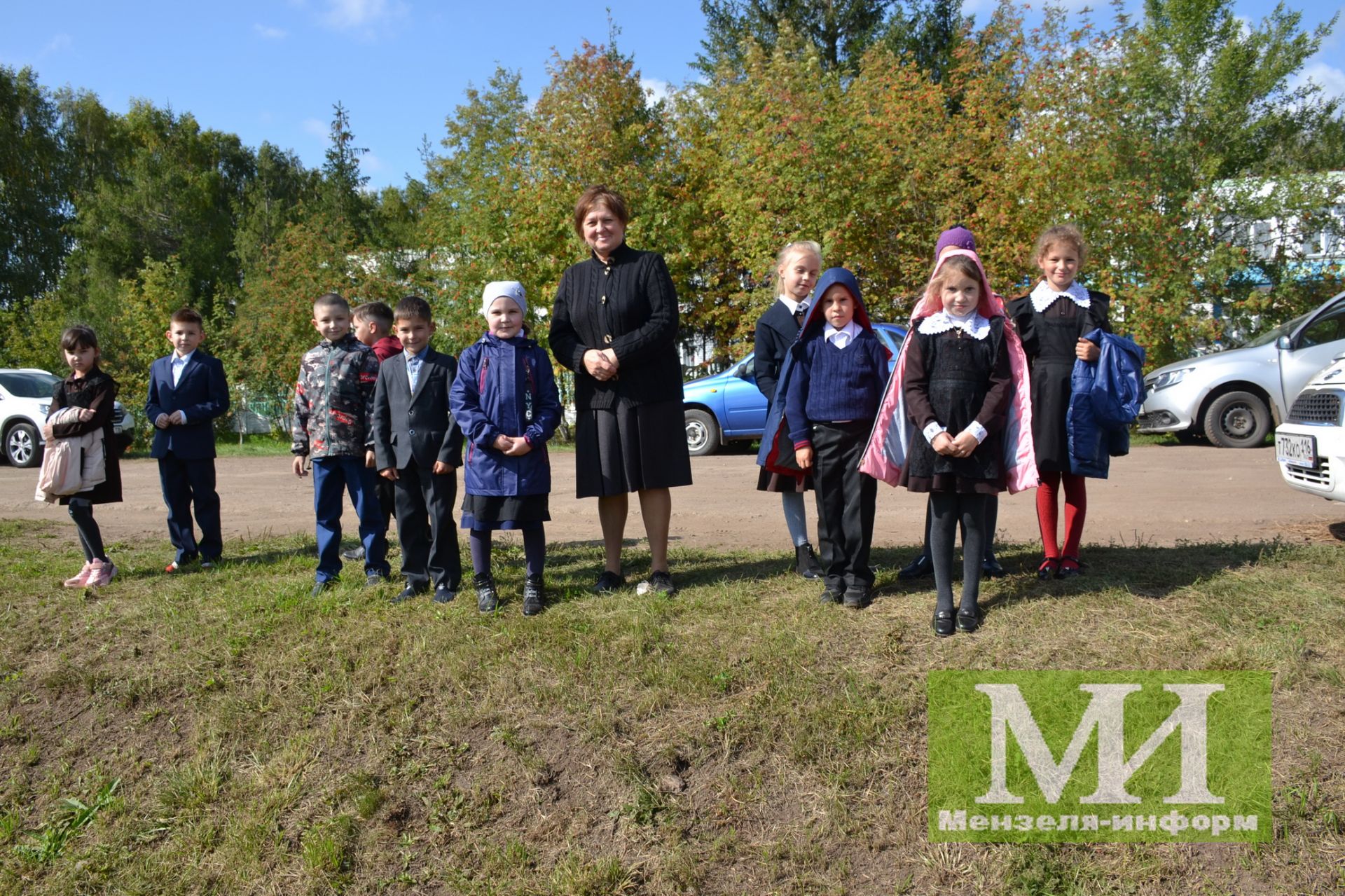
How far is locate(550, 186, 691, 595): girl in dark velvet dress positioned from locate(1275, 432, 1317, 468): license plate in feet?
15.1

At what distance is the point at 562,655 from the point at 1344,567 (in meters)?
4.21

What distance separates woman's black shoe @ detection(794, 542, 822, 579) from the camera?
5570mm

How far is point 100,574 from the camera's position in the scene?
248 inches

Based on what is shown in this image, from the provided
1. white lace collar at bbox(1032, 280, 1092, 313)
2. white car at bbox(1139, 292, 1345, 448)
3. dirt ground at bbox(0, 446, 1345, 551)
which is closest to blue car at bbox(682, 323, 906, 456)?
dirt ground at bbox(0, 446, 1345, 551)

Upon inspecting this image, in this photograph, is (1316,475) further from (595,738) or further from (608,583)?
(595,738)

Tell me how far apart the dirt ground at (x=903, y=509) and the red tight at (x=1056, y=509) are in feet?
4.63

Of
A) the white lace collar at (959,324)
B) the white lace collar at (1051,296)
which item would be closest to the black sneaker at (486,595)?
the white lace collar at (959,324)

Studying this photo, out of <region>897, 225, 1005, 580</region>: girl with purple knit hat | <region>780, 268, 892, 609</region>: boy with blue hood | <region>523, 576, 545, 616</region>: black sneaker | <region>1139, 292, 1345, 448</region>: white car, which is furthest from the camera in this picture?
<region>1139, 292, 1345, 448</region>: white car

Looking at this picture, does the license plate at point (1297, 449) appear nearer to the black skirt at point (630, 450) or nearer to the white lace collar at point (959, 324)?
the white lace collar at point (959, 324)

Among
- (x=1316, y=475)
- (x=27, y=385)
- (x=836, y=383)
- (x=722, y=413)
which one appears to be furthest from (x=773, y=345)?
(x=27, y=385)

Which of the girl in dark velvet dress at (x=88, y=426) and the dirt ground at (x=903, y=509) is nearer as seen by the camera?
the girl in dark velvet dress at (x=88, y=426)

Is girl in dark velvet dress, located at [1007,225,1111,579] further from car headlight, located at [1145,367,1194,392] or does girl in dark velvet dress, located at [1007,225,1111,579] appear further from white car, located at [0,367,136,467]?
white car, located at [0,367,136,467]

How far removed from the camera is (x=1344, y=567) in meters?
5.37

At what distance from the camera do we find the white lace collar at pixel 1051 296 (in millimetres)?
5152
